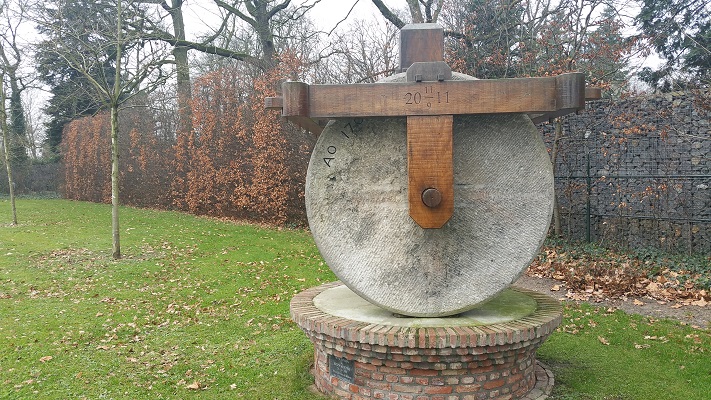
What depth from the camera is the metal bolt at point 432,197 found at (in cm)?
380

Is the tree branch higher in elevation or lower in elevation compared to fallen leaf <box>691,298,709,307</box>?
higher

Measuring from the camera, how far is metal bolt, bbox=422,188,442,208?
380cm

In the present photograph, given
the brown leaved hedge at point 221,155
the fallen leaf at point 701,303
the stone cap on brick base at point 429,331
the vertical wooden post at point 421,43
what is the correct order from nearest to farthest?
1. the stone cap on brick base at point 429,331
2. the vertical wooden post at point 421,43
3. the fallen leaf at point 701,303
4. the brown leaved hedge at point 221,155

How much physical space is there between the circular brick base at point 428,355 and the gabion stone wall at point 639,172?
6.72 meters

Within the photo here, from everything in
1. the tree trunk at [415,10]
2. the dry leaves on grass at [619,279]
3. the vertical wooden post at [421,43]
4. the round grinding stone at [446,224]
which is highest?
the tree trunk at [415,10]

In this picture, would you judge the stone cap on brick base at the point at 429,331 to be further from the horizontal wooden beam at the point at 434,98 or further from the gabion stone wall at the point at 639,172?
the gabion stone wall at the point at 639,172

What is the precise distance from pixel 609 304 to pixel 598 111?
16.7 ft

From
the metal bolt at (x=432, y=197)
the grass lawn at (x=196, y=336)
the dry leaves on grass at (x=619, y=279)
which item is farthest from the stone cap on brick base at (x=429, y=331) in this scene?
the dry leaves on grass at (x=619, y=279)

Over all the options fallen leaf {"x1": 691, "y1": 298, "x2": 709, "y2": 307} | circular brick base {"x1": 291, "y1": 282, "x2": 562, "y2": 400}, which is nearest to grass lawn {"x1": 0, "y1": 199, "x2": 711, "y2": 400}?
circular brick base {"x1": 291, "y1": 282, "x2": 562, "y2": 400}

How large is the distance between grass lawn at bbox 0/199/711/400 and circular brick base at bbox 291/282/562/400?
57cm

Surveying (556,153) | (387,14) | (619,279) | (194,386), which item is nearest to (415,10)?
(387,14)

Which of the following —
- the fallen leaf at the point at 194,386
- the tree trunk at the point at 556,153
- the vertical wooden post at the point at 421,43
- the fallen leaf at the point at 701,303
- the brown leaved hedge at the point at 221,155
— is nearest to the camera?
the vertical wooden post at the point at 421,43

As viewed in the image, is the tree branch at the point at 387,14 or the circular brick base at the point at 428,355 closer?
the circular brick base at the point at 428,355

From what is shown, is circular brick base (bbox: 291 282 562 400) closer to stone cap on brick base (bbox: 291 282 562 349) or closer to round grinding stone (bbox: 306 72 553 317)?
stone cap on brick base (bbox: 291 282 562 349)
